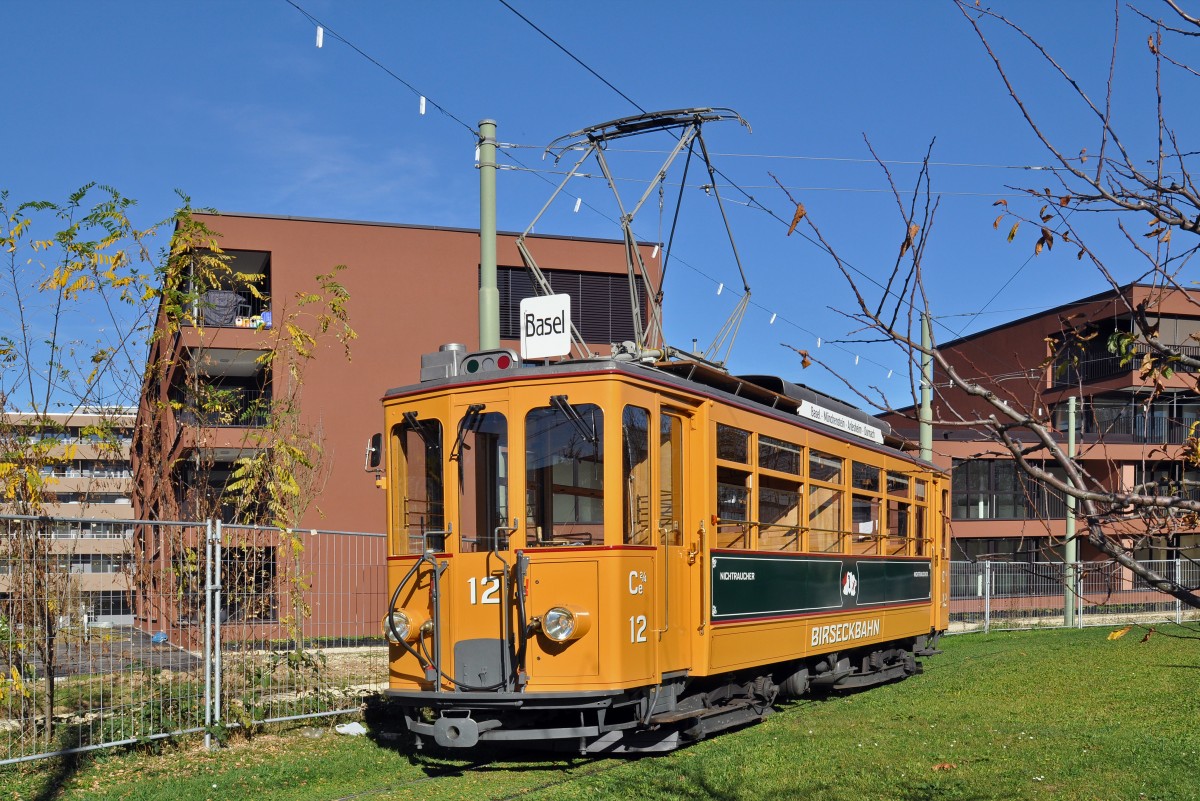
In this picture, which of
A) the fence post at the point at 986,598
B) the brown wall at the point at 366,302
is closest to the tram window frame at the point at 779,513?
the fence post at the point at 986,598

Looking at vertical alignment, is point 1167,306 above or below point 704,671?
above

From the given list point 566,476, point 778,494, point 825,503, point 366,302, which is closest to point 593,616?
point 566,476

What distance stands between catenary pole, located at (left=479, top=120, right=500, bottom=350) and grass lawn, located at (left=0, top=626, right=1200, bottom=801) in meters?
3.83

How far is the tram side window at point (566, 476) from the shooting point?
8.91m

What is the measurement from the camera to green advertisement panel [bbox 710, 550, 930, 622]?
32.6 ft

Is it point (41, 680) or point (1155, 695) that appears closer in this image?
point (41, 680)

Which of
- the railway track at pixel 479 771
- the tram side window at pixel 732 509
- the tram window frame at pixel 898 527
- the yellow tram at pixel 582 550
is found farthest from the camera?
the tram window frame at pixel 898 527

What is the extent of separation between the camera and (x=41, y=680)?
9.15 metres

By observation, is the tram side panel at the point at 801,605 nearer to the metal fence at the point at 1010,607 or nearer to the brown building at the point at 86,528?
the brown building at the point at 86,528

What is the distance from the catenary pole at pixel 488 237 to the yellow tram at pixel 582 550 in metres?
1.25

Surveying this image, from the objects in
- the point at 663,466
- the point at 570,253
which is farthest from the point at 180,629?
the point at 570,253

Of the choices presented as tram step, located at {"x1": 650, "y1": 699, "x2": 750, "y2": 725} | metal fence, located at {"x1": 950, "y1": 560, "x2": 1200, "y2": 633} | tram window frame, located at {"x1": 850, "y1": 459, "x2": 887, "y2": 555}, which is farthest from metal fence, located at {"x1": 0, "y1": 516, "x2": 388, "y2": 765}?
metal fence, located at {"x1": 950, "y1": 560, "x2": 1200, "y2": 633}

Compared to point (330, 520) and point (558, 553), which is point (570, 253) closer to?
point (330, 520)

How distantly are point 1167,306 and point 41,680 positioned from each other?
33.2 m
